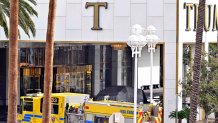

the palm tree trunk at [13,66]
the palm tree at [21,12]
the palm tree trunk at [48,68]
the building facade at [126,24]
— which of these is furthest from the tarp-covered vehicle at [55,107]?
the palm tree trunk at [13,66]

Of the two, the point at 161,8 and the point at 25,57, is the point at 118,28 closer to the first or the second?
the point at 161,8

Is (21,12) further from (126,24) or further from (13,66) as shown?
(126,24)

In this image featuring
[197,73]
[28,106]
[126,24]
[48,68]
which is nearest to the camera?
[48,68]

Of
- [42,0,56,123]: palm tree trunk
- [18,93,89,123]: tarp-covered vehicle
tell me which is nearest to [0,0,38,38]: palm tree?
[18,93,89,123]: tarp-covered vehicle

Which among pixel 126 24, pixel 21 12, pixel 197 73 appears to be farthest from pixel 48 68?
pixel 126 24

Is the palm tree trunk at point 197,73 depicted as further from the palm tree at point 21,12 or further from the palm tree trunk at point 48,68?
the palm tree at point 21,12

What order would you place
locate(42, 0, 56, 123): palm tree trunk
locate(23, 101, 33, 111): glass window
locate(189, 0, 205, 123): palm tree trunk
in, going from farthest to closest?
locate(23, 101, 33, 111): glass window → locate(189, 0, 205, 123): palm tree trunk → locate(42, 0, 56, 123): palm tree trunk

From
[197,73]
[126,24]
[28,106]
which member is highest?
[126,24]

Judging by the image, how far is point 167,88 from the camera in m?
32.0

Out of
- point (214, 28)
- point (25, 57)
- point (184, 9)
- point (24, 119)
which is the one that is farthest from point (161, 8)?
point (25, 57)

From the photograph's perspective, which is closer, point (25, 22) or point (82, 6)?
point (25, 22)

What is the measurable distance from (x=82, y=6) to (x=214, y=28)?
9.41m

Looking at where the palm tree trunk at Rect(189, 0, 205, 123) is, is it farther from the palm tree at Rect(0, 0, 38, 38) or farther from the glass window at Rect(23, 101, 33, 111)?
the glass window at Rect(23, 101, 33, 111)

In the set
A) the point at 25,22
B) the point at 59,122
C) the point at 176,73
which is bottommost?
the point at 59,122
